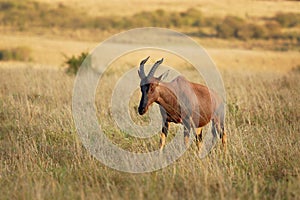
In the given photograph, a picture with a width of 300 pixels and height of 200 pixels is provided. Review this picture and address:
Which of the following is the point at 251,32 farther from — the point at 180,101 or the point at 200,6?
the point at 180,101

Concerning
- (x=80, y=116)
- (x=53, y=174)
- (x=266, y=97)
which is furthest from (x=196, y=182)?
(x=266, y=97)

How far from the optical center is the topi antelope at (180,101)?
7.15 metres

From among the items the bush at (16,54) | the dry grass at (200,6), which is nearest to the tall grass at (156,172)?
the bush at (16,54)

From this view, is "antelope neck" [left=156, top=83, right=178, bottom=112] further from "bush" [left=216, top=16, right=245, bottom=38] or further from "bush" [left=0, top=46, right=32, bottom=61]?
"bush" [left=216, top=16, right=245, bottom=38]

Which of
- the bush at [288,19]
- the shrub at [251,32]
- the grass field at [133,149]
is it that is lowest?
the shrub at [251,32]

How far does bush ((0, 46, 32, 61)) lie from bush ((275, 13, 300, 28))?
19045mm

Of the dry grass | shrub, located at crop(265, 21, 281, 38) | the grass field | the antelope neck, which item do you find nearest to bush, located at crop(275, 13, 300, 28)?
the dry grass

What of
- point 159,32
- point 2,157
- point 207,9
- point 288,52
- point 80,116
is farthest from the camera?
point 207,9

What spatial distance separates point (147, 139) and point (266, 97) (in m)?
4.08

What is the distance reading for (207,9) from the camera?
156 feet

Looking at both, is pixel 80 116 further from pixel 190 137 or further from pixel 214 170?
pixel 214 170

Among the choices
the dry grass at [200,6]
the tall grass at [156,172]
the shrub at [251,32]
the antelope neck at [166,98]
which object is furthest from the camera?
the dry grass at [200,6]

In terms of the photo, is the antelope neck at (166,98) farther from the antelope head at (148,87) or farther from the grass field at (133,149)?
the grass field at (133,149)

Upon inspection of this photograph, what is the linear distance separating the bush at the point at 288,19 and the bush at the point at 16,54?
19045 mm
